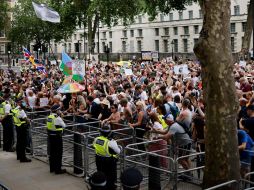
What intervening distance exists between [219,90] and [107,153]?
103 inches

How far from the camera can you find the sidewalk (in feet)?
35.0

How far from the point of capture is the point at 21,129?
12711 mm

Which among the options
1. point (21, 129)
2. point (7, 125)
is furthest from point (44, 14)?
point (21, 129)

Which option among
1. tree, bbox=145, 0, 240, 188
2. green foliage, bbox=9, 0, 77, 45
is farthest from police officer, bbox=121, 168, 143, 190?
green foliage, bbox=9, 0, 77, 45

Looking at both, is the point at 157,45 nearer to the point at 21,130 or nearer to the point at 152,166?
the point at 21,130

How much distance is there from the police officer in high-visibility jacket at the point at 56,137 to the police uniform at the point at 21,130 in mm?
1356

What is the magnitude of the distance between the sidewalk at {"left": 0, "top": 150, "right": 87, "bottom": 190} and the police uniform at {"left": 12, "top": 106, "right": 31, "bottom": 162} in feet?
0.86

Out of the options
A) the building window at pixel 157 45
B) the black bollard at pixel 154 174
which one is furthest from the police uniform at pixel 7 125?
the building window at pixel 157 45

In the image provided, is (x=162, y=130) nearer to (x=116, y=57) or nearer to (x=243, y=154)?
(x=243, y=154)

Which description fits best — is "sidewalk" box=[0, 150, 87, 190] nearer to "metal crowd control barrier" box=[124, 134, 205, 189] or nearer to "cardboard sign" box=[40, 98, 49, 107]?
"metal crowd control barrier" box=[124, 134, 205, 189]

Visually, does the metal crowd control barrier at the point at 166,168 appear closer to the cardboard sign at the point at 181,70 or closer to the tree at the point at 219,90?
the tree at the point at 219,90

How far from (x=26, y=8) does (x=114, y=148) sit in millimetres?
68393

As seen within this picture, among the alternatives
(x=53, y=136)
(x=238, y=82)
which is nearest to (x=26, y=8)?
(x=238, y=82)

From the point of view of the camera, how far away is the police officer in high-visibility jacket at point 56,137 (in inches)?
446
